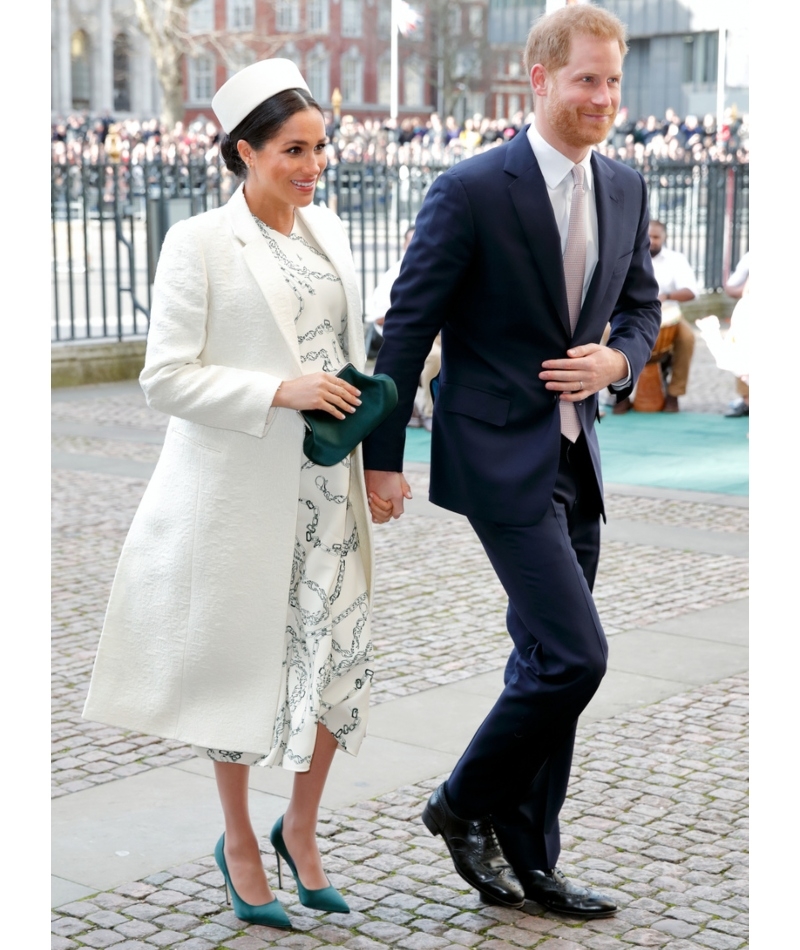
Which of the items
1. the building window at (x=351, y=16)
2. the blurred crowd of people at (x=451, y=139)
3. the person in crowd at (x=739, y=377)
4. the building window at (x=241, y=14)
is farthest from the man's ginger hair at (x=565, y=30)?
the building window at (x=351, y=16)

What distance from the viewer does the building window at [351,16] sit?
70312mm

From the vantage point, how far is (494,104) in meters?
70.9

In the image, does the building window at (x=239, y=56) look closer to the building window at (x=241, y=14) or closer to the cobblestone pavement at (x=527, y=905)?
the building window at (x=241, y=14)

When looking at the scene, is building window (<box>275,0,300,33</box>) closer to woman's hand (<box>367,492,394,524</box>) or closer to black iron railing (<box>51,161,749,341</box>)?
black iron railing (<box>51,161,749,341</box>)

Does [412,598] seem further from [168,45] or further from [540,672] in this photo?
[168,45]

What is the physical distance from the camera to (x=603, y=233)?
10.8ft

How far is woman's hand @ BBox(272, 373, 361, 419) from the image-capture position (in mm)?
3121

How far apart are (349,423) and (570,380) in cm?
49

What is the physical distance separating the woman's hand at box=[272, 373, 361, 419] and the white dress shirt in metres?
0.56

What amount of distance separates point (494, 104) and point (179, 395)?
70.1 meters

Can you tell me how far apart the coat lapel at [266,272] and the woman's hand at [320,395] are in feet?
0.35

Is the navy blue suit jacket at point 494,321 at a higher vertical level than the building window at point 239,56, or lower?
lower

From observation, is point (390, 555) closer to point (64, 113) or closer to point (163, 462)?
point (163, 462)
